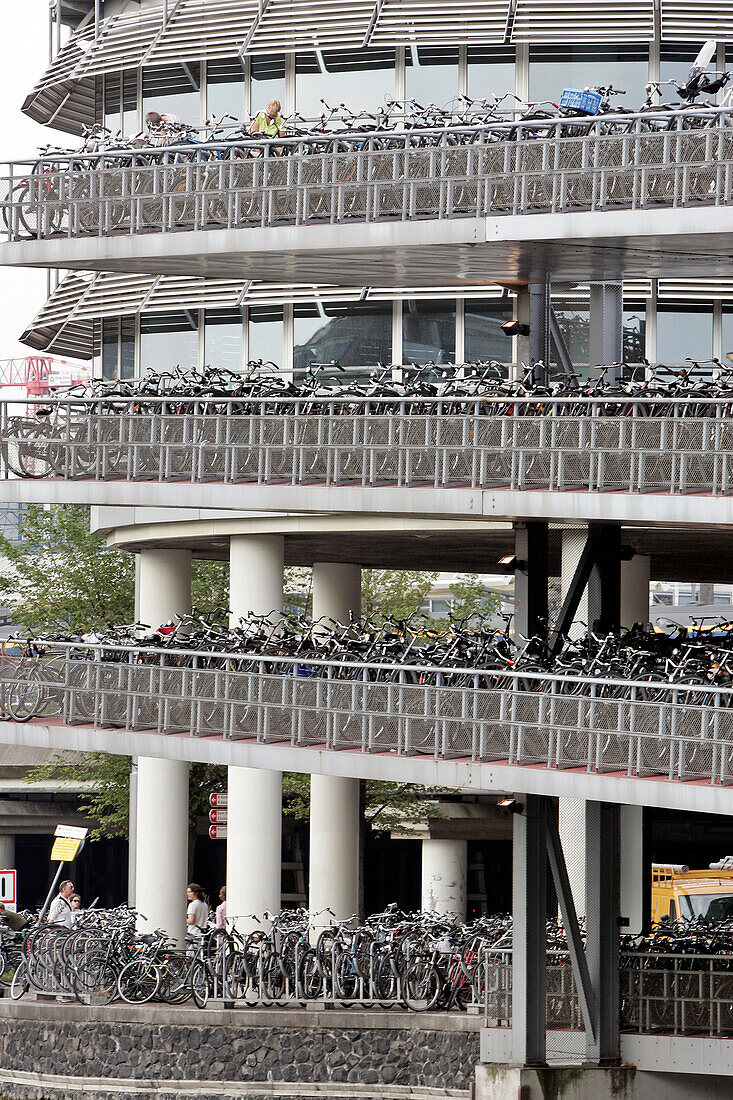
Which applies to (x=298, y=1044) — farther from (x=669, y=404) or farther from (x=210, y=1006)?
(x=669, y=404)

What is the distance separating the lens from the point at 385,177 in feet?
72.7

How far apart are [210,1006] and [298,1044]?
125 cm

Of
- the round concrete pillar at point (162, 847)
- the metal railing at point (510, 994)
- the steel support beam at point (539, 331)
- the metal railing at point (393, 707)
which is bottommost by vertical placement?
the metal railing at point (510, 994)

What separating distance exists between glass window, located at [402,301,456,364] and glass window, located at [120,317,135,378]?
4.54 meters

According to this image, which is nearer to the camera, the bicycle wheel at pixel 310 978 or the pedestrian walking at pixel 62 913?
the bicycle wheel at pixel 310 978

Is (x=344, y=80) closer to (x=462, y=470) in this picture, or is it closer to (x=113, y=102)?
(x=113, y=102)

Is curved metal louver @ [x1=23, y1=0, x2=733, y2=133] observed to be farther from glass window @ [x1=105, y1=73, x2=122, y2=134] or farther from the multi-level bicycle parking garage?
the multi-level bicycle parking garage

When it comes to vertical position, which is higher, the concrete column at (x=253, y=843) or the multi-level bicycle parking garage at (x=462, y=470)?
the multi-level bicycle parking garage at (x=462, y=470)

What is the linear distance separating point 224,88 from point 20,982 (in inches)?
502

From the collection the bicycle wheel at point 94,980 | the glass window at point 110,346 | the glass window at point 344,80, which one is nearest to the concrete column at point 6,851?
the glass window at point 110,346

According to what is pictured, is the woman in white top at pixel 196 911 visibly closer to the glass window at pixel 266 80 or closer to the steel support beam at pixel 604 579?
the steel support beam at pixel 604 579

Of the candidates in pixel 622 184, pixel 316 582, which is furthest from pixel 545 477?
pixel 316 582

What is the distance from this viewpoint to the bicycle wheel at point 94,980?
2581 cm

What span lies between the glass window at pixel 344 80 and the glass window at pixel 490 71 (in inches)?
46.0
